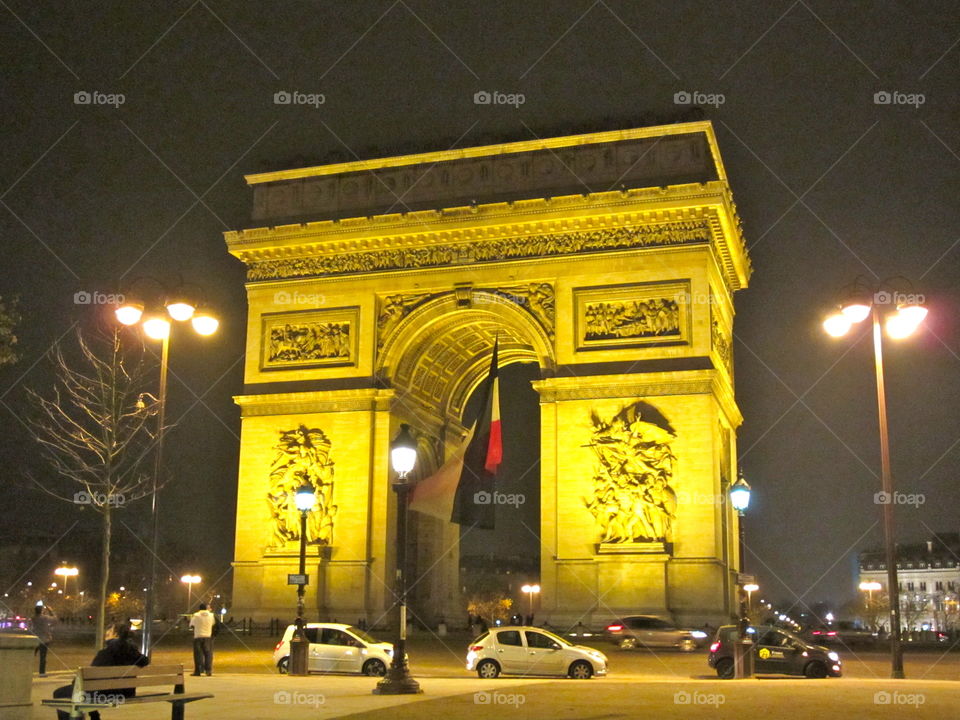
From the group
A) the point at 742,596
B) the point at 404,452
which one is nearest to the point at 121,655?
the point at 404,452

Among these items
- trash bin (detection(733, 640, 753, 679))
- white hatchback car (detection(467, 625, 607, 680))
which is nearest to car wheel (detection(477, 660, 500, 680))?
white hatchback car (detection(467, 625, 607, 680))

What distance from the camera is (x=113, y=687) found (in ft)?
38.3

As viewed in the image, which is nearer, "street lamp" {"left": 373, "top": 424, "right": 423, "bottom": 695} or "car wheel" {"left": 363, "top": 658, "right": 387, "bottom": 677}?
"street lamp" {"left": 373, "top": 424, "right": 423, "bottom": 695}

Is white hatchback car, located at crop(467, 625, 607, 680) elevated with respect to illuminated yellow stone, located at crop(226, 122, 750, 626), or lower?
A: lower

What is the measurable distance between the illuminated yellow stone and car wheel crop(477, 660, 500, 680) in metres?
9.57

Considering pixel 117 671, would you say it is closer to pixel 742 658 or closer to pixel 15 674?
pixel 15 674

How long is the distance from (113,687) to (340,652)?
617 inches

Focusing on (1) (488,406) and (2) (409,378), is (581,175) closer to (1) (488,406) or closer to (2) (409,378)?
(2) (409,378)

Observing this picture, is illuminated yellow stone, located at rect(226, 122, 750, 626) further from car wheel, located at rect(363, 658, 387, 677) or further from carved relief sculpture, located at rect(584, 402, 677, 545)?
car wheel, located at rect(363, 658, 387, 677)

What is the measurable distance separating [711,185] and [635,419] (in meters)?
7.63

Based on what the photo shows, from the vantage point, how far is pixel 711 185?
36250 millimetres

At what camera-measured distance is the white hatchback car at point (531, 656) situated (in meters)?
25.3

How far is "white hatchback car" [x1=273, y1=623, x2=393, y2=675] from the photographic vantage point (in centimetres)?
2667

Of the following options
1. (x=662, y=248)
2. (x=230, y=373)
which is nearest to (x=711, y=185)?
(x=662, y=248)
